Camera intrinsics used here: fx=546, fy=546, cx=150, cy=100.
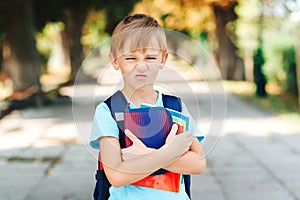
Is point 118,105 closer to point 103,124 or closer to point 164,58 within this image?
point 103,124

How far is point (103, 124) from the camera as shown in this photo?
5.66 ft

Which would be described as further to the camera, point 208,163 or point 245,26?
point 245,26

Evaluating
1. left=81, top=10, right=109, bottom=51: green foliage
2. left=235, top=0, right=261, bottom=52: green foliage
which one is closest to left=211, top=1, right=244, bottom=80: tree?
left=235, top=0, right=261, bottom=52: green foliage

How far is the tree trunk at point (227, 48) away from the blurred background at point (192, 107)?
1.7 inches

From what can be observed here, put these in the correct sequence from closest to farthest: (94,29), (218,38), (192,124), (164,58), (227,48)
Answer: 1. (164,58)
2. (192,124)
3. (227,48)
4. (218,38)
5. (94,29)

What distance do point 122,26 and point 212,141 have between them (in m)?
0.48

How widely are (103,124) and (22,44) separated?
1321 centimetres

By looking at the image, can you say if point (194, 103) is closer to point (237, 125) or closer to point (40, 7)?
point (237, 125)

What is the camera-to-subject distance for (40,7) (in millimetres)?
16625

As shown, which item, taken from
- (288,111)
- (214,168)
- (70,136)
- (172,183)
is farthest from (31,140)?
(172,183)

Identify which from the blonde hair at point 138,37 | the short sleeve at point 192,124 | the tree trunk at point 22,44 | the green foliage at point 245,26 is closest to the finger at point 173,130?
the short sleeve at point 192,124

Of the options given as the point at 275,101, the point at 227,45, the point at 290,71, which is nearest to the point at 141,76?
the point at 275,101

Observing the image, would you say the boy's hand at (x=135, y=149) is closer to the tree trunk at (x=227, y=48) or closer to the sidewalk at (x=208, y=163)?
the sidewalk at (x=208, y=163)

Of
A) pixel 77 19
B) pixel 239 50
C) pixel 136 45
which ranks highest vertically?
pixel 136 45
